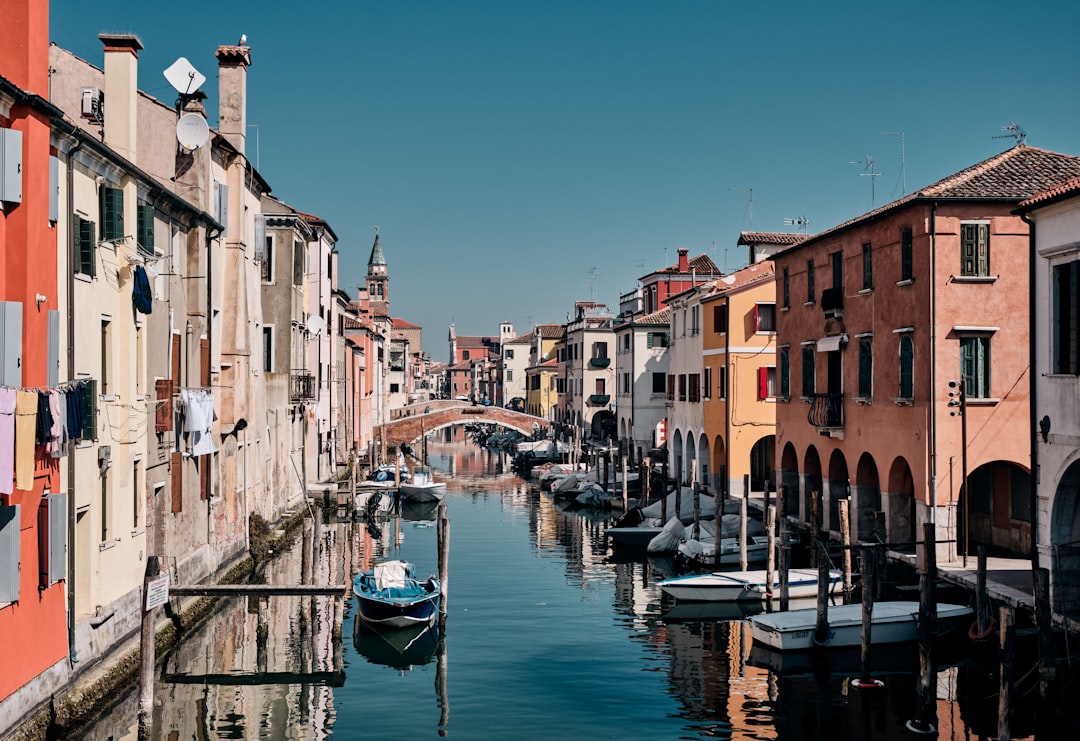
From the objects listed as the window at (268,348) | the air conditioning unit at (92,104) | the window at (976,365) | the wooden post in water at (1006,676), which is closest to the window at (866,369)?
the window at (976,365)

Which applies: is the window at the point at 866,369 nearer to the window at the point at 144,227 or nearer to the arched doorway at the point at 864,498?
the arched doorway at the point at 864,498

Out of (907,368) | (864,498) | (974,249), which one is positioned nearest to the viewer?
(974,249)

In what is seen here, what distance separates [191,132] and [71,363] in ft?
33.9

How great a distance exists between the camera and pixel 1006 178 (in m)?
25.6

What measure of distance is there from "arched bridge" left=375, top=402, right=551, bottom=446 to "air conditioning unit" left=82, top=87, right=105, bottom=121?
5445cm

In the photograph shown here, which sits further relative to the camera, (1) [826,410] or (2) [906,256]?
(1) [826,410]

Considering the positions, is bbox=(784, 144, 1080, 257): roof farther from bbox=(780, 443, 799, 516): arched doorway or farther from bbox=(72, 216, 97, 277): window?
bbox=(72, 216, 97, 277): window

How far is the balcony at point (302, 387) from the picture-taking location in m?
42.8

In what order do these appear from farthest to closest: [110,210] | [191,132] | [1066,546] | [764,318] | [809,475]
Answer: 1. [764,318]
2. [809,475]
3. [191,132]
4. [1066,546]
5. [110,210]

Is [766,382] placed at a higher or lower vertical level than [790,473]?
higher

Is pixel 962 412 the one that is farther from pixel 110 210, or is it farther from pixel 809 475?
pixel 110 210

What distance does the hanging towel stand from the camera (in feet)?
65.4

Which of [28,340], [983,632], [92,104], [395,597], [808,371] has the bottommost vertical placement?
[395,597]

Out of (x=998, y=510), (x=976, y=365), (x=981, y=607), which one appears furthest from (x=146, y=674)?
A: (x=998, y=510)
